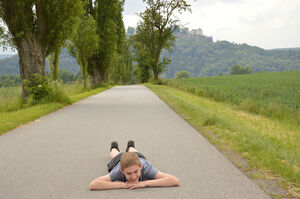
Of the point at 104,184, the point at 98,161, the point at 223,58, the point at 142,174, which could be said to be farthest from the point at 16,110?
the point at 223,58

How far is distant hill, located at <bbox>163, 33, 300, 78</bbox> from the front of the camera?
127 m

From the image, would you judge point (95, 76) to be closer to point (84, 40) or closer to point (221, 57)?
point (84, 40)

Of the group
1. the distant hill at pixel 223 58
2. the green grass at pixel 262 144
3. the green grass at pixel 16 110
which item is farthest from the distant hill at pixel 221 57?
the green grass at pixel 262 144

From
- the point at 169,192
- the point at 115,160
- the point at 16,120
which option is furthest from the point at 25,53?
the point at 169,192

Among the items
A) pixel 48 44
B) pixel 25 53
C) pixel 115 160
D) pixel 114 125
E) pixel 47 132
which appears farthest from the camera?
pixel 48 44

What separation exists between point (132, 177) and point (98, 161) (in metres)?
1.51

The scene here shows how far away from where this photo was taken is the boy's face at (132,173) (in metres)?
3.64

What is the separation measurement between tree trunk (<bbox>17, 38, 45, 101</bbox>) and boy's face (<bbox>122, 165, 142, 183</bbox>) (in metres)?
11.9

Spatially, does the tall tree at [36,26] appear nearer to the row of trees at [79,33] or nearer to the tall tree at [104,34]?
the row of trees at [79,33]

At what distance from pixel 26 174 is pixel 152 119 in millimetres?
5909

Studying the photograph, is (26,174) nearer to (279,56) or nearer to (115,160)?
(115,160)

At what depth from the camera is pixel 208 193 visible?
11.8 ft

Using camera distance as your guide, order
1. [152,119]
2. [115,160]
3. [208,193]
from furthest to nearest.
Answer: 1. [152,119]
2. [115,160]
3. [208,193]

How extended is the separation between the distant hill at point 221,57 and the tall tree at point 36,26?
114142 mm
